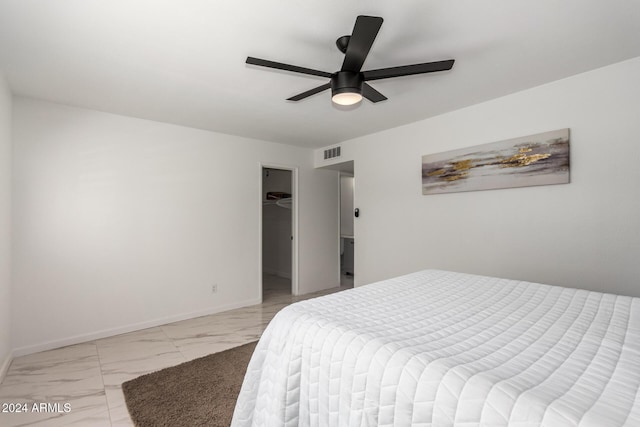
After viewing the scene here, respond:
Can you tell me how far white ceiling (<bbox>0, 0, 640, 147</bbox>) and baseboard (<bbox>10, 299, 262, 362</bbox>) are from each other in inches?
91.1

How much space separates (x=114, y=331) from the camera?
3.14 metres

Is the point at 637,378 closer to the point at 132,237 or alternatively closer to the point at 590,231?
the point at 590,231

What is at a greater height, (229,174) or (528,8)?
(528,8)

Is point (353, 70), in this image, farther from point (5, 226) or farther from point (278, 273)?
point (278, 273)

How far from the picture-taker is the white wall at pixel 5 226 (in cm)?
231

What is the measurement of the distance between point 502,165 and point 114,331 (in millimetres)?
4300

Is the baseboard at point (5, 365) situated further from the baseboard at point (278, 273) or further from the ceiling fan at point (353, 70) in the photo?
the baseboard at point (278, 273)

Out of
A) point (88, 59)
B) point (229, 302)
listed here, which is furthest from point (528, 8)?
point (229, 302)

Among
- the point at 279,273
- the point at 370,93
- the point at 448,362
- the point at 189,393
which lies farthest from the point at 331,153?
the point at 448,362

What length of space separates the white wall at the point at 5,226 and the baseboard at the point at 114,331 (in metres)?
0.19

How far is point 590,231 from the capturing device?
2311mm

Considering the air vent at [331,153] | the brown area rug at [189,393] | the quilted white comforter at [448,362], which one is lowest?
the brown area rug at [189,393]

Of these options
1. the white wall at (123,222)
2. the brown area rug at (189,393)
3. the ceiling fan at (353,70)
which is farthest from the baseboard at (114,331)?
the ceiling fan at (353,70)

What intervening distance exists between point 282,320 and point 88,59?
2.25 metres
